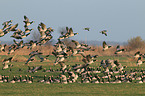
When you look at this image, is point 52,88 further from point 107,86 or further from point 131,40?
point 131,40

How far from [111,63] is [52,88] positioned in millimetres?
2714

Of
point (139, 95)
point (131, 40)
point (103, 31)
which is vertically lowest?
point (139, 95)

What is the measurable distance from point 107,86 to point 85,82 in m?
1.64

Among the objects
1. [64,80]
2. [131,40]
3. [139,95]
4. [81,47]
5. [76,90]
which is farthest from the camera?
[131,40]

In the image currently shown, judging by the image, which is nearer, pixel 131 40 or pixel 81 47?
pixel 81 47

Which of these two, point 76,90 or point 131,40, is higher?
point 131,40

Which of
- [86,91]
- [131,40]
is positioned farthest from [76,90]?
[131,40]

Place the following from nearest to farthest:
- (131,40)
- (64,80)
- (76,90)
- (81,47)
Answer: (76,90), (81,47), (64,80), (131,40)

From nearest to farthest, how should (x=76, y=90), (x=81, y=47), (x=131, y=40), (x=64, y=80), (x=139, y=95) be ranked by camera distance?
(x=139, y=95)
(x=76, y=90)
(x=81, y=47)
(x=64, y=80)
(x=131, y=40)

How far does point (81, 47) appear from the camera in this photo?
1508cm

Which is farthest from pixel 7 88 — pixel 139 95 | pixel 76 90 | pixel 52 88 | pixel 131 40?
pixel 131 40

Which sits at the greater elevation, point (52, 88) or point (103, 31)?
point (103, 31)

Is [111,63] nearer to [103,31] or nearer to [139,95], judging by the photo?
[103,31]

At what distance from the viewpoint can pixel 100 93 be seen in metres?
13.5
